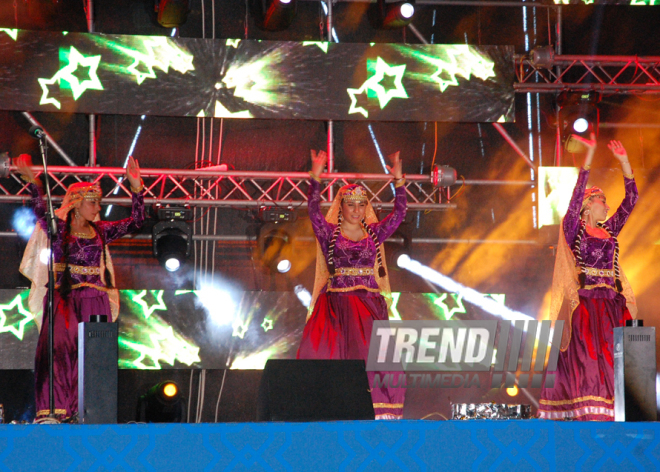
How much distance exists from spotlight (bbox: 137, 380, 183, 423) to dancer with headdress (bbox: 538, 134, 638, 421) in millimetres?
2693

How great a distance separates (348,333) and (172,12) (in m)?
3.13

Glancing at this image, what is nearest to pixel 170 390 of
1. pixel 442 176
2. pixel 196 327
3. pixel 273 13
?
pixel 196 327

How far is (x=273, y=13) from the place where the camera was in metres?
6.24

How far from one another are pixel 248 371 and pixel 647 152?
409 centimetres

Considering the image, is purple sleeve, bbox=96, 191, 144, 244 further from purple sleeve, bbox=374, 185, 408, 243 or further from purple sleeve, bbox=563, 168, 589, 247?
purple sleeve, bbox=563, 168, 589, 247

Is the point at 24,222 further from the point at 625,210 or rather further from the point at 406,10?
the point at 625,210

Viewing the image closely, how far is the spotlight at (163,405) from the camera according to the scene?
570cm

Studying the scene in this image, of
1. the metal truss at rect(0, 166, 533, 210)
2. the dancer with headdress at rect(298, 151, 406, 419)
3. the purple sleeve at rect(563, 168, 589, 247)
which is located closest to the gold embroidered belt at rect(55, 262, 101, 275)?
the metal truss at rect(0, 166, 533, 210)

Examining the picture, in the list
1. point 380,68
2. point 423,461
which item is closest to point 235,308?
point 380,68

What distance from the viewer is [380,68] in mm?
6219

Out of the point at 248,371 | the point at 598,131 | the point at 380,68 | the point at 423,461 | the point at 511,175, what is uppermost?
the point at 380,68

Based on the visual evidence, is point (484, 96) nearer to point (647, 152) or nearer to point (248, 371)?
point (647, 152)

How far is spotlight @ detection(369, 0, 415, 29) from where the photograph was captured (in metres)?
6.21

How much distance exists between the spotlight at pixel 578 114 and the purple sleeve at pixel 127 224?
3587 millimetres
